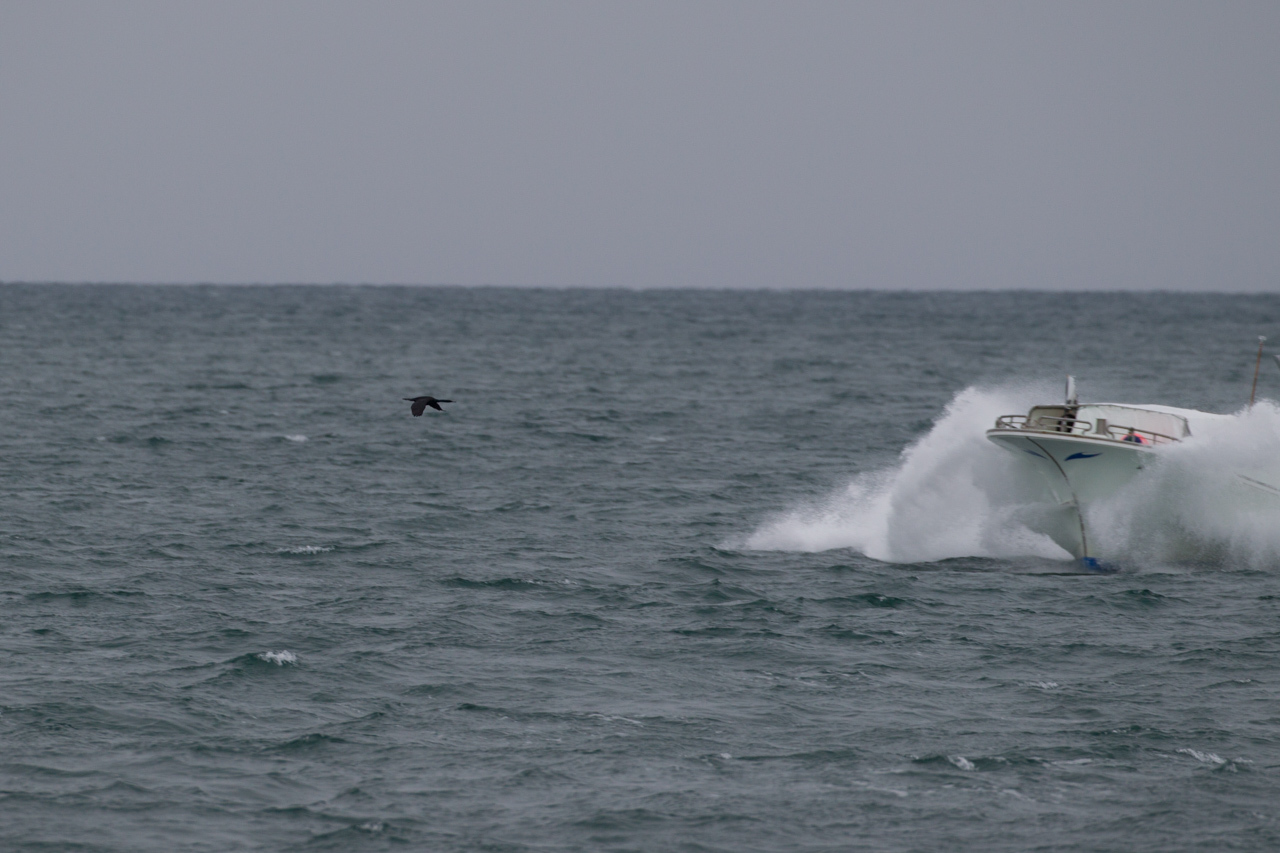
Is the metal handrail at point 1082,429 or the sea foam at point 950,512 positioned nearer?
the metal handrail at point 1082,429

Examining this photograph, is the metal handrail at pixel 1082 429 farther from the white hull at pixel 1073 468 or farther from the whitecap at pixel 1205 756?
the whitecap at pixel 1205 756

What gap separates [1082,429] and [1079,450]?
65 centimetres

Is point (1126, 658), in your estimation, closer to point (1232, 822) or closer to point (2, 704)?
point (1232, 822)

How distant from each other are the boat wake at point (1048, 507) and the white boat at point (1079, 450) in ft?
0.81

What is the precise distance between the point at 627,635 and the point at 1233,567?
43.0 ft

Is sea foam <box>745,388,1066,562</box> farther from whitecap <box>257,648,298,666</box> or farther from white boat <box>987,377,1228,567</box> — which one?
whitecap <box>257,648,298,666</box>

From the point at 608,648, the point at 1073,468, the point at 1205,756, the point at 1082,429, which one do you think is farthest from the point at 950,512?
the point at 1205,756

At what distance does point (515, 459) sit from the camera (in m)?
45.4

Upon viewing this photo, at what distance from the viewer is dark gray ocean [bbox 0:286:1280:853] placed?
17328 millimetres

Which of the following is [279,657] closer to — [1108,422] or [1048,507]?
[1048,507]

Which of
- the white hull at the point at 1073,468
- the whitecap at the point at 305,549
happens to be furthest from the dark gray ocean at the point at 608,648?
the white hull at the point at 1073,468

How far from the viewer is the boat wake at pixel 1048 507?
29.9m

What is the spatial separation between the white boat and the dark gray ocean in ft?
2.20

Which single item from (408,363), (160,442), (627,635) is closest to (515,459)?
(160,442)
